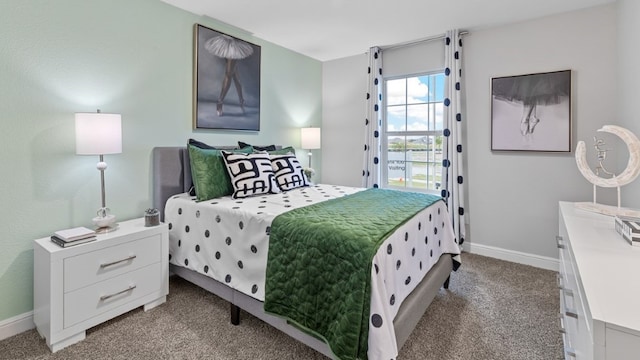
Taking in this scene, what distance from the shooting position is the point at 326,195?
8.54 feet

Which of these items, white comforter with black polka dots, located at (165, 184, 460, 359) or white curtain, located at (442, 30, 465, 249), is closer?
white comforter with black polka dots, located at (165, 184, 460, 359)

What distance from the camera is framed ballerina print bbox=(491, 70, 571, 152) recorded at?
2.79m

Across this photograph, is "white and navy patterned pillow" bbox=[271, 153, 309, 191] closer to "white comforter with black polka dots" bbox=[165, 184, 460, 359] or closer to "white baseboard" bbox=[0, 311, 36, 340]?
"white comforter with black polka dots" bbox=[165, 184, 460, 359]

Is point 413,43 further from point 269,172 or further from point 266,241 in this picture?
point 266,241

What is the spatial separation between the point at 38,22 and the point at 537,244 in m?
4.49

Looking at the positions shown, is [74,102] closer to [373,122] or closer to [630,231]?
[373,122]

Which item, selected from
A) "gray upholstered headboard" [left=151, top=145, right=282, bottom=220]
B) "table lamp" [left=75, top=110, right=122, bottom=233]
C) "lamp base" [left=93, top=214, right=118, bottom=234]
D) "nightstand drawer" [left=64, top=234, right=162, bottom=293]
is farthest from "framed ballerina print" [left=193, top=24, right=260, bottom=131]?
"nightstand drawer" [left=64, top=234, right=162, bottom=293]

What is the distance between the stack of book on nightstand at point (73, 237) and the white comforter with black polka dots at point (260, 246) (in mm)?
596

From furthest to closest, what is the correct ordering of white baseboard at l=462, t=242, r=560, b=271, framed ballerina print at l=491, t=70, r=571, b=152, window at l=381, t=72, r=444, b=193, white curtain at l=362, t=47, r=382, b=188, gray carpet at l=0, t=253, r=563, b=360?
white curtain at l=362, t=47, r=382, b=188
window at l=381, t=72, r=444, b=193
white baseboard at l=462, t=242, r=560, b=271
framed ballerina print at l=491, t=70, r=571, b=152
gray carpet at l=0, t=253, r=563, b=360

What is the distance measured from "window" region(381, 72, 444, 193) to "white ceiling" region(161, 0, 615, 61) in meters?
0.58

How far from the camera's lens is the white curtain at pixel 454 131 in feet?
10.7

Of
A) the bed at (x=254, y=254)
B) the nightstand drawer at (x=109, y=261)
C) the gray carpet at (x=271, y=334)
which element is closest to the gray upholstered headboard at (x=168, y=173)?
the bed at (x=254, y=254)

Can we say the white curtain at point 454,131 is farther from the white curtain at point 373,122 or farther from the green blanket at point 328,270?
the green blanket at point 328,270

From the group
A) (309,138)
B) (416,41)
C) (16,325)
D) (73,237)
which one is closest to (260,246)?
(73,237)
